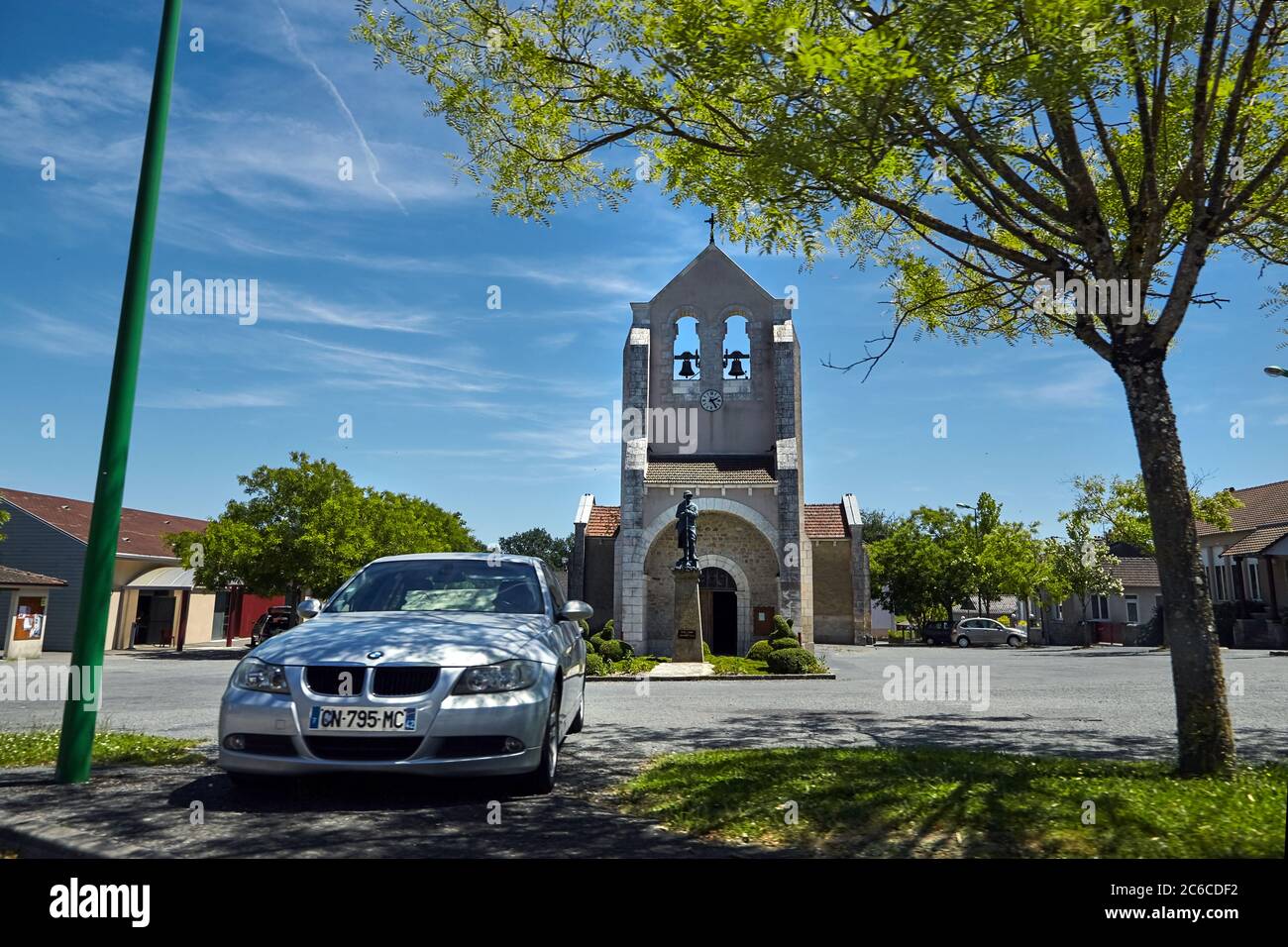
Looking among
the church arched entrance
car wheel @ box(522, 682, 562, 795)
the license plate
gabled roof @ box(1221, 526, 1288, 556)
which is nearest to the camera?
the license plate

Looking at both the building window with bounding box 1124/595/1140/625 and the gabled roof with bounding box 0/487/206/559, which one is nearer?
the gabled roof with bounding box 0/487/206/559

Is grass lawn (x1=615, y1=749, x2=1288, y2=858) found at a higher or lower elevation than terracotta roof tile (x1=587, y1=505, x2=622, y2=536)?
lower

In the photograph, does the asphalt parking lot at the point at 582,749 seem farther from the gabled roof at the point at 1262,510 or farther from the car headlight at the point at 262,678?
the gabled roof at the point at 1262,510

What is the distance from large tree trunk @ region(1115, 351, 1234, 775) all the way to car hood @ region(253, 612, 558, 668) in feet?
13.3

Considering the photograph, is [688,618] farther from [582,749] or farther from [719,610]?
[582,749]

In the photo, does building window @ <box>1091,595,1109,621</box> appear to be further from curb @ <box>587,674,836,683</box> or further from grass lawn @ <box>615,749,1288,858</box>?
grass lawn @ <box>615,749,1288,858</box>

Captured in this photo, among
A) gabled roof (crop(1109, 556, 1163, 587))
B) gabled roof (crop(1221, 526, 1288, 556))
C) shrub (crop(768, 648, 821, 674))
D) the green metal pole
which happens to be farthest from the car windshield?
gabled roof (crop(1109, 556, 1163, 587))

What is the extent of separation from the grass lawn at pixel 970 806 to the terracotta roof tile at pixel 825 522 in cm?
2919

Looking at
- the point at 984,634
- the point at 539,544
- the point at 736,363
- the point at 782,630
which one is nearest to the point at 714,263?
the point at 736,363

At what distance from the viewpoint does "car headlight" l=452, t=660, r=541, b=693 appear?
4395 mm

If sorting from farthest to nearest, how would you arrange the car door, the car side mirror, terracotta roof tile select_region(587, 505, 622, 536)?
terracotta roof tile select_region(587, 505, 622, 536)
the car side mirror
the car door

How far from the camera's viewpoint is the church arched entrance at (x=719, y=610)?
26672 mm

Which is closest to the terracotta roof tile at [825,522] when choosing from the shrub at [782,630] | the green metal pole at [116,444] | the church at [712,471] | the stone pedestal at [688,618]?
the church at [712,471]
